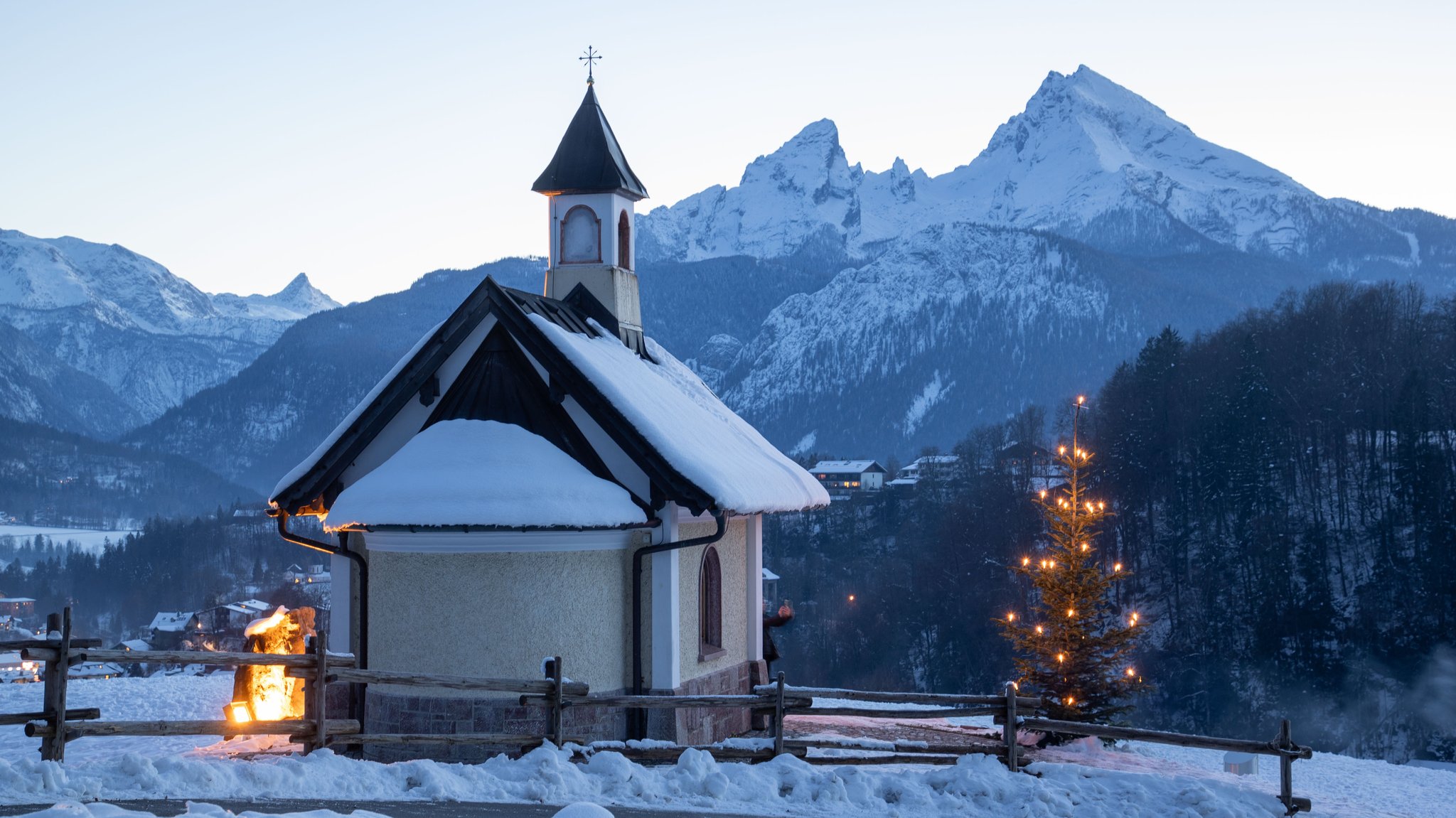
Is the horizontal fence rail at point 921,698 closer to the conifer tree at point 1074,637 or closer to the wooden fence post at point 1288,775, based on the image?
the wooden fence post at point 1288,775

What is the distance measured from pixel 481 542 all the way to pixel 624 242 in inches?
318

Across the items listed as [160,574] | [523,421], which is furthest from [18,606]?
[523,421]

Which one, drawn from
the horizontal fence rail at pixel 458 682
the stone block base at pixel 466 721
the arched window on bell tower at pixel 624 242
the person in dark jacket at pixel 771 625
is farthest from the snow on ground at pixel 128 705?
the arched window on bell tower at pixel 624 242

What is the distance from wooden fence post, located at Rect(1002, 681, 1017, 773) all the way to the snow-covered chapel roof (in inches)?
172

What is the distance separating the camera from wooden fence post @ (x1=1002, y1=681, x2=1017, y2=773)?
14617 millimetres

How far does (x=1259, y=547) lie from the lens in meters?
75.2

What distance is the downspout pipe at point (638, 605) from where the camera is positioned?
1714 centimetres

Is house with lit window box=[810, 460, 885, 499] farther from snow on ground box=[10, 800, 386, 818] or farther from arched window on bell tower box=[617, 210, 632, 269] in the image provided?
snow on ground box=[10, 800, 386, 818]

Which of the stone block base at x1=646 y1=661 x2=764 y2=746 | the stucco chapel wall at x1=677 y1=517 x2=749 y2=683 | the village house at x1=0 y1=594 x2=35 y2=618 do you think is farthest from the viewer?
the village house at x1=0 y1=594 x2=35 y2=618

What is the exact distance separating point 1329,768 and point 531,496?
1653 centimetres

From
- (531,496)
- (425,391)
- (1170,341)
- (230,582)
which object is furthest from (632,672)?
(230,582)

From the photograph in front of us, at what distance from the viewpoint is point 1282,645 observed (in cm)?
7075

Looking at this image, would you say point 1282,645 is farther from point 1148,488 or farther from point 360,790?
point 360,790

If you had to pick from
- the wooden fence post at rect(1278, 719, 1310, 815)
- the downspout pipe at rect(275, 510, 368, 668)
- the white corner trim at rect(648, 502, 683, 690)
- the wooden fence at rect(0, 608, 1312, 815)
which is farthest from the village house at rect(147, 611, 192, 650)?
the wooden fence post at rect(1278, 719, 1310, 815)
